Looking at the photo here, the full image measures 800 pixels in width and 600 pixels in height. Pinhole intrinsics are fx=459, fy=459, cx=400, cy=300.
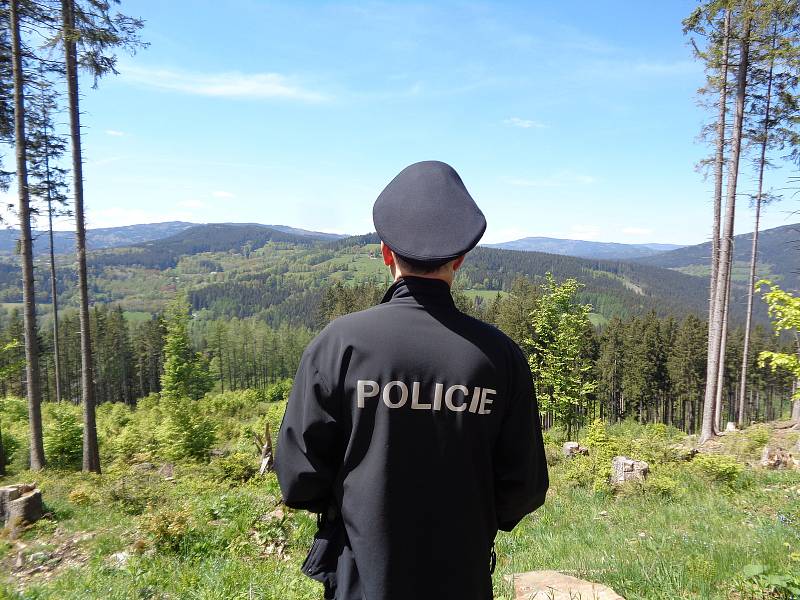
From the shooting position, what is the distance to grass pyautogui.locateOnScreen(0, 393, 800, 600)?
179 inches

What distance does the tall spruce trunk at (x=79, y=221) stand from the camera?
13336mm

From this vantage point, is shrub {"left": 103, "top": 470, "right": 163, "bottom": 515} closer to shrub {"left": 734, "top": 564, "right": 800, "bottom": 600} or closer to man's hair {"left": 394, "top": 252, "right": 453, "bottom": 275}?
shrub {"left": 734, "top": 564, "right": 800, "bottom": 600}

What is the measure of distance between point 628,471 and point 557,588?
25.1 ft

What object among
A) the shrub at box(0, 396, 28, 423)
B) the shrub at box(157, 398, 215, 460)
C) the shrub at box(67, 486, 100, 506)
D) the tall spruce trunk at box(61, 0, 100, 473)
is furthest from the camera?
the shrub at box(0, 396, 28, 423)

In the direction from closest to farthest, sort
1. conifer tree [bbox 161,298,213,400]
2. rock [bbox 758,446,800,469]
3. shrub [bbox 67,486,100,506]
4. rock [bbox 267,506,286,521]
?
rock [bbox 267,506,286,521], shrub [bbox 67,486,100,506], rock [bbox 758,446,800,469], conifer tree [bbox 161,298,213,400]

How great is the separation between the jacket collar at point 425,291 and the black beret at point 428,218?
0.15 metres

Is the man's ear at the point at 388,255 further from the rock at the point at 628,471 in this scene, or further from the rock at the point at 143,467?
the rock at the point at 143,467

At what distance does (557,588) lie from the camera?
394 centimetres

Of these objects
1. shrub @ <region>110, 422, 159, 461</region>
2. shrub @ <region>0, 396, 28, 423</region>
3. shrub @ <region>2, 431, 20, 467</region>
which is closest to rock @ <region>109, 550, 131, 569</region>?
shrub @ <region>110, 422, 159, 461</region>

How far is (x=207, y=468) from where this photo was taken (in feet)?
46.5

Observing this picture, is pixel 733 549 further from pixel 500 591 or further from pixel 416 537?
pixel 416 537

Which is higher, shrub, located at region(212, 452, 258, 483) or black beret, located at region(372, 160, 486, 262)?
black beret, located at region(372, 160, 486, 262)

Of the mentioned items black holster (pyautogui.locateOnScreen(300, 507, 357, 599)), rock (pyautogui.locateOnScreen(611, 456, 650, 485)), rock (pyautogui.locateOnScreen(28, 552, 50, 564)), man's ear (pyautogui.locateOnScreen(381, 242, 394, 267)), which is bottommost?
rock (pyautogui.locateOnScreen(28, 552, 50, 564))

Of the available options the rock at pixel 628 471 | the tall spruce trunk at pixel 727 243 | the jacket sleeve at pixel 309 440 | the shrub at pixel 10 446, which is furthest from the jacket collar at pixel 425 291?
the shrub at pixel 10 446
